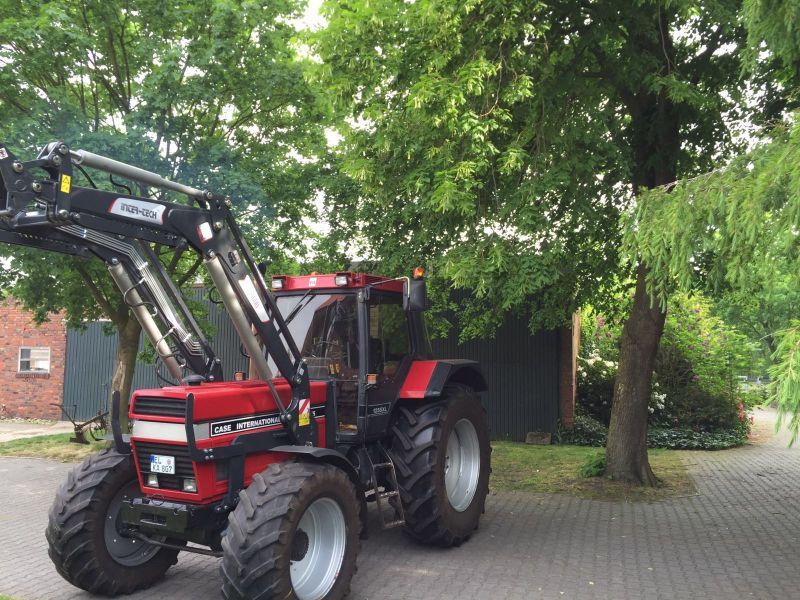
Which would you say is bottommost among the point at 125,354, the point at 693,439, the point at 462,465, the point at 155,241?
the point at 693,439

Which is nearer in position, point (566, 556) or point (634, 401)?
point (566, 556)

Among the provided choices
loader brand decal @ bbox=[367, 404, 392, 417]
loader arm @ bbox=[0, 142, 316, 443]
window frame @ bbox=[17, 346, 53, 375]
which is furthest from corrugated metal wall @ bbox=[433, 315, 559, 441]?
window frame @ bbox=[17, 346, 53, 375]

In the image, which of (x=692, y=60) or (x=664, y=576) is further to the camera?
(x=692, y=60)

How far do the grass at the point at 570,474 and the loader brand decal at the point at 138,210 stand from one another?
6.64 meters

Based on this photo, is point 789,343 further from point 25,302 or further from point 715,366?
point 715,366

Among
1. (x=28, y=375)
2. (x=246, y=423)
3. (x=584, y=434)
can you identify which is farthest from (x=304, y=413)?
(x=28, y=375)

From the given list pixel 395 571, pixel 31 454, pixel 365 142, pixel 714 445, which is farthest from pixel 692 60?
pixel 31 454

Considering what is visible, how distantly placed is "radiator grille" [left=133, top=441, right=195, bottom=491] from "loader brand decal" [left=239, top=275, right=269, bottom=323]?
1.10 metres

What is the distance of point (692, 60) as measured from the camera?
28.9 ft

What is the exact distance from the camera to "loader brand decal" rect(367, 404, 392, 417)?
6082 mm

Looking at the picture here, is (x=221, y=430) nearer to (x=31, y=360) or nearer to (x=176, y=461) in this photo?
(x=176, y=461)

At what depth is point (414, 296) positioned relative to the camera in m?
5.80

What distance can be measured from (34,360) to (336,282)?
1587cm

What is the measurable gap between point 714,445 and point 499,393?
452 centimetres
